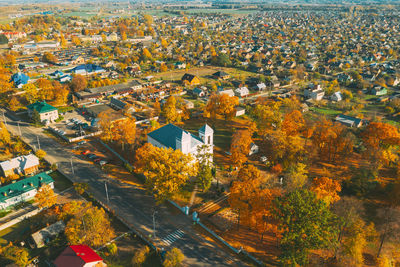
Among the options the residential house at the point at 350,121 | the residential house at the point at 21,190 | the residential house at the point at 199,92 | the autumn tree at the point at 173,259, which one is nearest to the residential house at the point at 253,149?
the residential house at the point at 350,121

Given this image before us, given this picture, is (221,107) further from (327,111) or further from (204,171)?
(327,111)

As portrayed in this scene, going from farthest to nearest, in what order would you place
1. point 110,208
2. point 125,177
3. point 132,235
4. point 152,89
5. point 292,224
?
point 152,89, point 125,177, point 110,208, point 132,235, point 292,224

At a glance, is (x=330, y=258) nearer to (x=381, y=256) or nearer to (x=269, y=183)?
(x=381, y=256)

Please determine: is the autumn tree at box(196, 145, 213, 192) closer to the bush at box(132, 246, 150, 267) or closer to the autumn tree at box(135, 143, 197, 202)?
the autumn tree at box(135, 143, 197, 202)

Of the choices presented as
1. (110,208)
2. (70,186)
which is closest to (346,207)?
(110,208)

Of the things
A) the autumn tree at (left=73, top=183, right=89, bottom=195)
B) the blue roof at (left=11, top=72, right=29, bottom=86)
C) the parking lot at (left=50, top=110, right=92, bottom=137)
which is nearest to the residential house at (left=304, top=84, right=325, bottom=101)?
the parking lot at (left=50, top=110, right=92, bottom=137)
